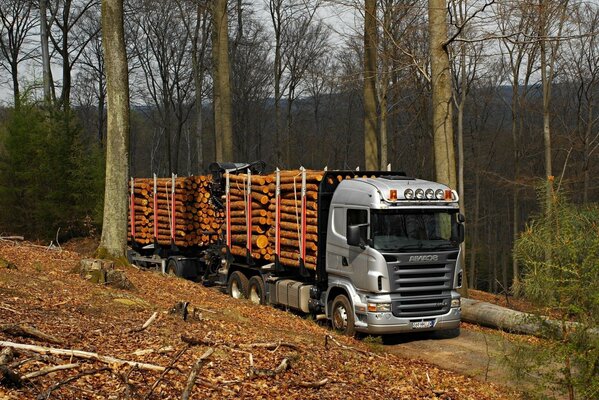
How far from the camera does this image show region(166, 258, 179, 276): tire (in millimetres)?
19562

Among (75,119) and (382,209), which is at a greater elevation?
(75,119)

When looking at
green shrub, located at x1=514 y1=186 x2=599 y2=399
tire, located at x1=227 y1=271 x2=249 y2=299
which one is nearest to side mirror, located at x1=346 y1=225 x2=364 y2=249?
green shrub, located at x1=514 y1=186 x2=599 y2=399

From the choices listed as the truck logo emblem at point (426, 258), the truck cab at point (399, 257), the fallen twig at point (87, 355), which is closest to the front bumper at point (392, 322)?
the truck cab at point (399, 257)

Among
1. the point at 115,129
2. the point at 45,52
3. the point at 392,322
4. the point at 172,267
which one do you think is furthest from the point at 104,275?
the point at 45,52

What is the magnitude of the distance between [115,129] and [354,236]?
6347mm

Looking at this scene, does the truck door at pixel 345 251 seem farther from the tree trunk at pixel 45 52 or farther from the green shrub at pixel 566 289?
the tree trunk at pixel 45 52

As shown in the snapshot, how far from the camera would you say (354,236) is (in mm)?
11430

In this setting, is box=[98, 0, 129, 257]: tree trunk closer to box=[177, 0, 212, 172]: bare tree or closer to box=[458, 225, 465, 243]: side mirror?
box=[458, 225, 465, 243]: side mirror

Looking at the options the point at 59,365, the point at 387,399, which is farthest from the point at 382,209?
the point at 59,365

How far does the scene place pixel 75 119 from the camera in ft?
92.0

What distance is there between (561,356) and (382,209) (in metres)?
5.61

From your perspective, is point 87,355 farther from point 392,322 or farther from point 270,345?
point 392,322

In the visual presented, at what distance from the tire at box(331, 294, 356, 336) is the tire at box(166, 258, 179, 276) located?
8.27m

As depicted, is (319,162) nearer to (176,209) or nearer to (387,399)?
(176,209)
